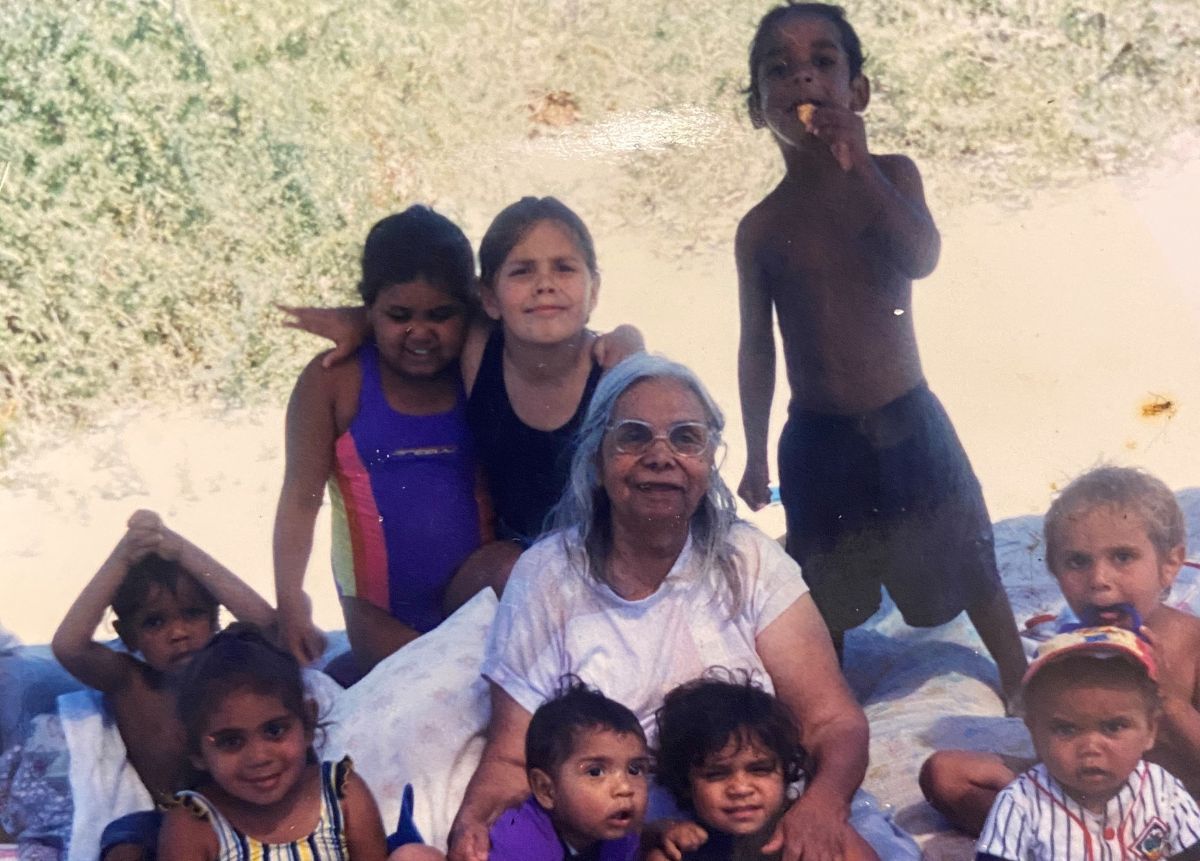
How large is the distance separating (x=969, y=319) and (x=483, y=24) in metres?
1.33

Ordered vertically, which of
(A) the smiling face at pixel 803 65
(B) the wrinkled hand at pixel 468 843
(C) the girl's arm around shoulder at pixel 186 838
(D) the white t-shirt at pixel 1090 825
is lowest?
(D) the white t-shirt at pixel 1090 825

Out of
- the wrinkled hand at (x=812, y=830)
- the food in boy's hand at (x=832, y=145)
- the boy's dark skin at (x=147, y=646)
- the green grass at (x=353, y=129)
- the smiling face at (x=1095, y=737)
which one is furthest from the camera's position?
the green grass at (x=353, y=129)

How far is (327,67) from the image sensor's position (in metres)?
3.41

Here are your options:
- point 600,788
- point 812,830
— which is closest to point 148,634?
point 600,788

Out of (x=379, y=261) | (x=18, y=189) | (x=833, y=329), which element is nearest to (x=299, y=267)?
(x=379, y=261)

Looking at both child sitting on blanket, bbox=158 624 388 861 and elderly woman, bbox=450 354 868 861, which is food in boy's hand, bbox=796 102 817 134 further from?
child sitting on blanket, bbox=158 624 388 861

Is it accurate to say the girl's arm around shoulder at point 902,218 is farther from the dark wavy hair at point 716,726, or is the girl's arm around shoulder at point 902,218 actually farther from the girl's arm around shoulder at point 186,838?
the girl's arm around shoulder at point 186,838

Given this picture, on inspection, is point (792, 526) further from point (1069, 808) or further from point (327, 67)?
point (327, 67)

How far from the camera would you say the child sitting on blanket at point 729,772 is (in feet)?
9.03

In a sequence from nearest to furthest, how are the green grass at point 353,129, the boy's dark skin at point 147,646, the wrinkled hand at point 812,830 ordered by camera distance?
the wrinkled hand at point 812,830 → the boy's dark skin at point 147,646 → the green grass at point 353,129

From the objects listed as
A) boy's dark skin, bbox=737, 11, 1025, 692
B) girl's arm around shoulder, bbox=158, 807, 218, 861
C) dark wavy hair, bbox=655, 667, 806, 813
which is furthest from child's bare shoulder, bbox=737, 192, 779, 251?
girl's arm around shoulder, bbox=158, 807, 218, 861

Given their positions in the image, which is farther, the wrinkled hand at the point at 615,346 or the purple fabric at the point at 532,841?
the wrinkled hand at the point at 615,346

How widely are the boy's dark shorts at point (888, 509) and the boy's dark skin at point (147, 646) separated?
134cm

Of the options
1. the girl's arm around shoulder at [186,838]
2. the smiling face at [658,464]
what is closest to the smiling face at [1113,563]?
the smiling face at [658,464]
